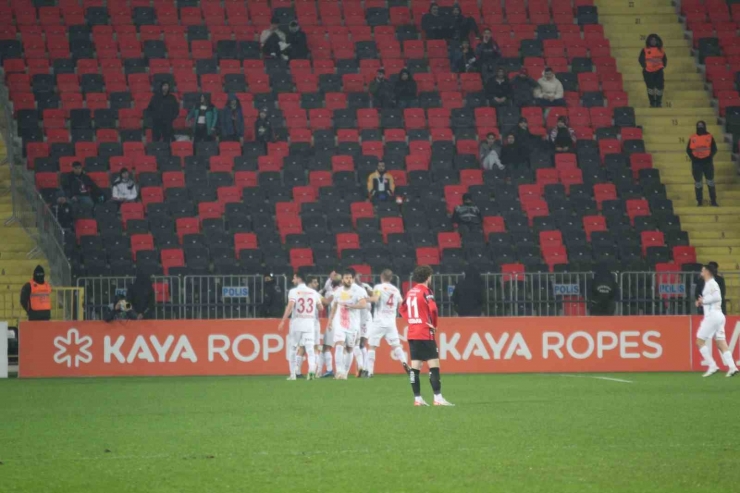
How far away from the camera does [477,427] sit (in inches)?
519

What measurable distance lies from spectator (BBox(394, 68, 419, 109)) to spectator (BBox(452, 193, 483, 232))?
5032mm

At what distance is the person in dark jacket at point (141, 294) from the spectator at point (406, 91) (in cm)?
1090

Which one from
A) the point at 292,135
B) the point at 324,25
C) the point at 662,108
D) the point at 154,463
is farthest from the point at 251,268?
the point at 154,463

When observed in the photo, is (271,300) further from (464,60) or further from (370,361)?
(464,60)

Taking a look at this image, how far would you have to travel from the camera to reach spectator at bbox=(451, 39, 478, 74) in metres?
35.3

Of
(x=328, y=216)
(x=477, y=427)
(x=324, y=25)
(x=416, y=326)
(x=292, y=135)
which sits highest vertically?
(x=324, y=25)

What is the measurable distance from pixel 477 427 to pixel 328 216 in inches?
683

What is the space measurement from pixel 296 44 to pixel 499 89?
5.84m

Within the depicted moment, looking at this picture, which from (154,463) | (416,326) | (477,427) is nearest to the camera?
(154,463)

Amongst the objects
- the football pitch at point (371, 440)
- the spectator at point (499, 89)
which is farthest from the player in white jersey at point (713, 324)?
the spectator at point (499, 89)

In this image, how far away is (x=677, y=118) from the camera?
35250 millimetres

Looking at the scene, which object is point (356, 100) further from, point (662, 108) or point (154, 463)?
point (154, 463)

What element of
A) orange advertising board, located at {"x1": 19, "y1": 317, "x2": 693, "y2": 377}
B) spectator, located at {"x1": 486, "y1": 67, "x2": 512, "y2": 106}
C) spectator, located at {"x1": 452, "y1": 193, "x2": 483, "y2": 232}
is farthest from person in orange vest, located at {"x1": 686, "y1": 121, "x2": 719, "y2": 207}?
orange advertising board, located at {"x1": 19, "y1": 317, "x2": 693, "y2": 377}

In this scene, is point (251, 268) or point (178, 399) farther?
point (251, 268)
